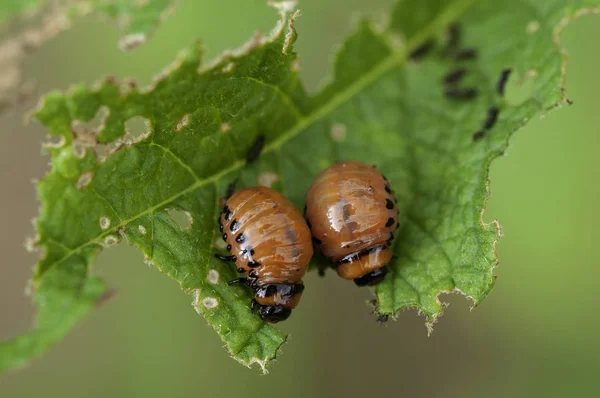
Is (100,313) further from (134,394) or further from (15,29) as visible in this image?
(15,29)

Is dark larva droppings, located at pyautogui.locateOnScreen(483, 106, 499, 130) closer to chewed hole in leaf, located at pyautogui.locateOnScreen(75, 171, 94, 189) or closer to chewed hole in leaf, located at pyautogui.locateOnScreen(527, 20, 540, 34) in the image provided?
chewed hole in leaf, located at pyautogui.locateOnScreen(527, 20, 540, 34)

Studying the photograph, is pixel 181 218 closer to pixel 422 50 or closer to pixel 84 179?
pixel 84 179

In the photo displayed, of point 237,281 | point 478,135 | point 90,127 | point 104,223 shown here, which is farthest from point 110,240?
point 478,135

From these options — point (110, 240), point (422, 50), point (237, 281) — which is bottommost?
point (237, 281)

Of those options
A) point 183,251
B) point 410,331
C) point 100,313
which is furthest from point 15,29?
point 410,331

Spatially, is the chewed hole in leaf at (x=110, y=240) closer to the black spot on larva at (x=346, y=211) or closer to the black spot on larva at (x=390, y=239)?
the black spot on larva at (x=346, y=211)

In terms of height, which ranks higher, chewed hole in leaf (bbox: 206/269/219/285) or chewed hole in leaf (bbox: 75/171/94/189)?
chewed hole in leaf (bbox: 75/171/94/189)

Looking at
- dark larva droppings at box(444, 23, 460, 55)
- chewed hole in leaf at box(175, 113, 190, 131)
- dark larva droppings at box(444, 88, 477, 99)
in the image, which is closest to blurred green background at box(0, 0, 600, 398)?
dark larva droppings at box(444, 23, 460, 55)
